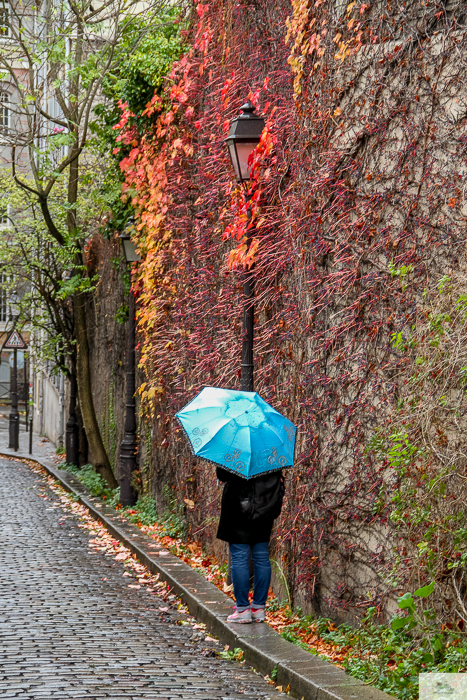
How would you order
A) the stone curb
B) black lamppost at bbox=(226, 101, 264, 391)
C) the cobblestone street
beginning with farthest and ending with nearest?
black lamppost at bbox=(226, 101, 264, 391) → the cobblestone street → the stone curb

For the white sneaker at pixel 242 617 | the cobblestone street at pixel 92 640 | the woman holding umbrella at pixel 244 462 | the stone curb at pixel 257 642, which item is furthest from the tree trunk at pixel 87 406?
the woman holding umbrella at pixel 244 462

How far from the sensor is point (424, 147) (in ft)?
17.4

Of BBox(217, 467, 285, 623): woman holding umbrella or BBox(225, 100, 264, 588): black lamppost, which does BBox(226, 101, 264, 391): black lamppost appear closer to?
BBox(225, 100, 264, 588): black lamppost

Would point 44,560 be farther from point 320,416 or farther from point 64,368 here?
point 64,368

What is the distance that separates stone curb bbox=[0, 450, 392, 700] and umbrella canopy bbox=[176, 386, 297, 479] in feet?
3.85

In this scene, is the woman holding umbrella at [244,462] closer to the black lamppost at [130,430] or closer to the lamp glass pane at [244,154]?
the lamp glass pane at [244,154]

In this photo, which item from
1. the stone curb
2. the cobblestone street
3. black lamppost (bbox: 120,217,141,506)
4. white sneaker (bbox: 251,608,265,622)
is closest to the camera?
the stone curb

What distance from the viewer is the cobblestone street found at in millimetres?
5285

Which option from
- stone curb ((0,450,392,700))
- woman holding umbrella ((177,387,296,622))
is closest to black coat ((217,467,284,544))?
woman holding umbrella ((177,387,296,622))

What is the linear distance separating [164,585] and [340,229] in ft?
13.7

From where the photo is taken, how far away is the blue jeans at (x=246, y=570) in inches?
254

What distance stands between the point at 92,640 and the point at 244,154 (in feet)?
13.4

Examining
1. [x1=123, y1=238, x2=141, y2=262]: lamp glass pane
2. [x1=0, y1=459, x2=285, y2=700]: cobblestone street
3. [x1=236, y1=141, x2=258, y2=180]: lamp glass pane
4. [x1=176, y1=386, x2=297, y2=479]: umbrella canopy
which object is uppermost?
[x1=236, y1=141, x2=258, y2=180]: lamp glass pane

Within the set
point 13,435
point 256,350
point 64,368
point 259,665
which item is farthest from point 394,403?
point 13,435
